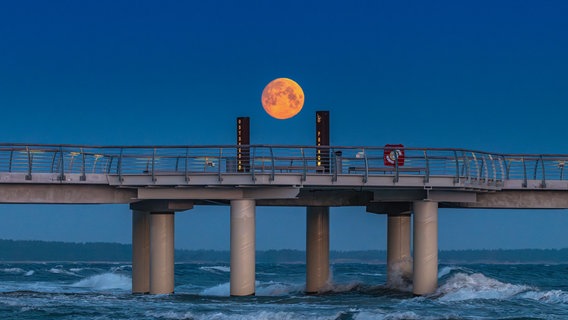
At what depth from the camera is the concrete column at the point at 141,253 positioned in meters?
63.5

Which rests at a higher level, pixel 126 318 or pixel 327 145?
pixel 327 145

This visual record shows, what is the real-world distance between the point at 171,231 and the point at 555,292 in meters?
22.0

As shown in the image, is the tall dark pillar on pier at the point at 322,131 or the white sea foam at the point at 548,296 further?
the tall dark pillar on pier at the point at 322,131

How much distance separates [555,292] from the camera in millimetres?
61281

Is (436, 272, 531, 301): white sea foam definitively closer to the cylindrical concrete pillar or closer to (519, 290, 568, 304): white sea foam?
(519, 290, 568, 304): white sea foam

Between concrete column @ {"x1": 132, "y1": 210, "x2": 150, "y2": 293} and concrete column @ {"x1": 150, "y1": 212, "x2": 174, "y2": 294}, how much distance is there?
4289 mm

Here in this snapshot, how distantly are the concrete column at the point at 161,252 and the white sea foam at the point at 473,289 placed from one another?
14642mm

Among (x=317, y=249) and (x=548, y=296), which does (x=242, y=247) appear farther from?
(x=548, y=296)

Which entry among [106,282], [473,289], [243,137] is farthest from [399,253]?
[106,282]

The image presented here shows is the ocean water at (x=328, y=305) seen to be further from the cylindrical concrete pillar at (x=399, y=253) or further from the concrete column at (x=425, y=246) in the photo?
the cylindrical concrete pillar at (x=399, y=253)

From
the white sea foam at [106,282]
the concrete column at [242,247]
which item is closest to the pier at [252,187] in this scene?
the concrete column at [242,247]

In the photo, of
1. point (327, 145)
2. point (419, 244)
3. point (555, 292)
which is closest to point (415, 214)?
point (419, 244)

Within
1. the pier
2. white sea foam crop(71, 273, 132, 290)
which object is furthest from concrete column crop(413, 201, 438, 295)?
white sea foam crop(71, 273, 132, 290)

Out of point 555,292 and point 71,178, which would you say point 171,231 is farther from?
point 555,292
